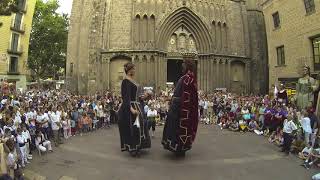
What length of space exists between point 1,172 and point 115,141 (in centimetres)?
677

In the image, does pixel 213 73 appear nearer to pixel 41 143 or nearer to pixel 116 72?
pixel 116 72

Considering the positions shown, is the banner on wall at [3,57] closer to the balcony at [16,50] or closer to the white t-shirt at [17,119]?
the balcony at [16,50]

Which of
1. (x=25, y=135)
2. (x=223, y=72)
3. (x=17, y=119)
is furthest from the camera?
(x=223, y=72)

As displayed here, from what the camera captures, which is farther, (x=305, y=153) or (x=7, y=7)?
(x=7, y=7)

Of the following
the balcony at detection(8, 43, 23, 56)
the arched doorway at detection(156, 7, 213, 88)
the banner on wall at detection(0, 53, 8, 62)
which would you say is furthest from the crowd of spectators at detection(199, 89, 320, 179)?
the balcony at detection(8, 43, 23, 56)

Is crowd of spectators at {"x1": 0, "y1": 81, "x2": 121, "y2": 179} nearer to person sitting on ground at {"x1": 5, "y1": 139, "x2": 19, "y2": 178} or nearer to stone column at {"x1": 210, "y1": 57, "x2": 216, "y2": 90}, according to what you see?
person sitting on ground at {"x1": 5, "y1": 139, "x2": 19, "y2": 178}

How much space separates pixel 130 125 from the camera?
36.8 ft

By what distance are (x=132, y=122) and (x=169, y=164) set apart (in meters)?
1.71

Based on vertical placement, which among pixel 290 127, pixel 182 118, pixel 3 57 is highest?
pixel 3 57

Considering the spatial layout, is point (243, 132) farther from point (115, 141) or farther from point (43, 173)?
point (43, 173)

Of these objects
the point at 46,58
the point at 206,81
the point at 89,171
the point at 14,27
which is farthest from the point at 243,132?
the point at 46,58

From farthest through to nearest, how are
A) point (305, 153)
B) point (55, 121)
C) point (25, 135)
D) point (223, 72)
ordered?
point (223, 72) → point (55, 121) → point (305, 153) → point (25, 135)

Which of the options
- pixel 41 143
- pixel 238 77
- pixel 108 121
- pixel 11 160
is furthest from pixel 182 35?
pixel 11 160

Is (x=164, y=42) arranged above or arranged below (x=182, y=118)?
above
